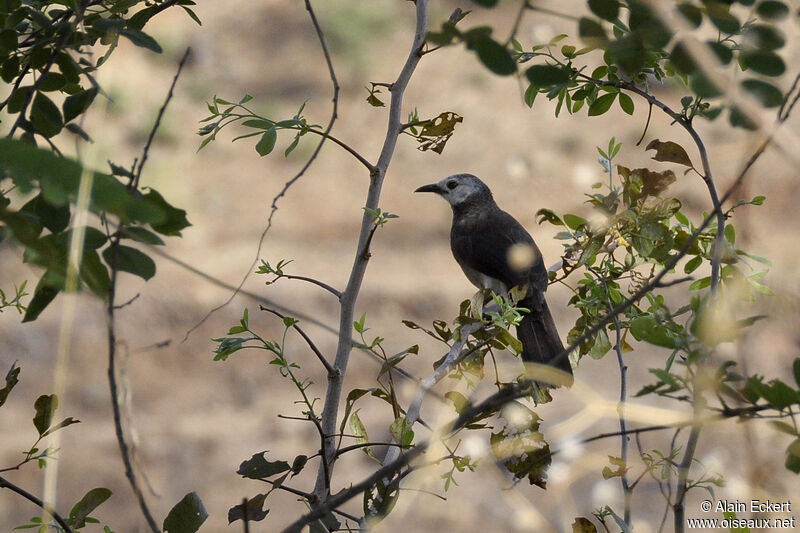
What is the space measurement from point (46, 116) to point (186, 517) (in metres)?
1.00

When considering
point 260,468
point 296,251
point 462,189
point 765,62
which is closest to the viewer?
point 765,62

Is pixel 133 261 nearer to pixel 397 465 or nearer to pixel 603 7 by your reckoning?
pixel 397 465

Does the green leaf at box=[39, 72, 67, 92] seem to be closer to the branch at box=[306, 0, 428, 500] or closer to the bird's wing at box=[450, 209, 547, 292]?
the branch at box=[306, 0, 428, 500]

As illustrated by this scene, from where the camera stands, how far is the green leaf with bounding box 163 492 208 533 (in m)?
2.03

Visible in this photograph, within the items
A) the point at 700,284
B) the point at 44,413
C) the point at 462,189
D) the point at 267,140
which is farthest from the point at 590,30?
the point at 462,189

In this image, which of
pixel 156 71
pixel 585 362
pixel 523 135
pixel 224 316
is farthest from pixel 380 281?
pixel 156 71

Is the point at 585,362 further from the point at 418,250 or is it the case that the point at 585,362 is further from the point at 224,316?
the point at 224,316

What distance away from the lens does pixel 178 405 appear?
408 inches

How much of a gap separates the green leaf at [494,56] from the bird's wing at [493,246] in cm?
344

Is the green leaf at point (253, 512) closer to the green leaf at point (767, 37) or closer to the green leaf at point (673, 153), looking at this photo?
the green leaf at point (673, 153)

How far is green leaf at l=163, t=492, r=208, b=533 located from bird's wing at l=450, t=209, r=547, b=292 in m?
3.05

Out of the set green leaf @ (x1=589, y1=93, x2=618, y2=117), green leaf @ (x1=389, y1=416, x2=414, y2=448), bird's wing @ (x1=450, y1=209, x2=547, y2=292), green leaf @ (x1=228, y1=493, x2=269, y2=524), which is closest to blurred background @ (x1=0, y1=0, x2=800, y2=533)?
bird's wing @ (x1=450, y1=209, x2=547, y2=292)

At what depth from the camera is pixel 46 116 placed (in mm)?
2105

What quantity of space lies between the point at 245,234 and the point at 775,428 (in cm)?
1162
